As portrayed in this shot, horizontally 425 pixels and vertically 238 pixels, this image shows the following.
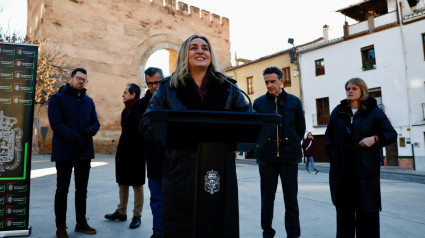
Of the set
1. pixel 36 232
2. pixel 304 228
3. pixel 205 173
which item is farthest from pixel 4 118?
pixel 304 228

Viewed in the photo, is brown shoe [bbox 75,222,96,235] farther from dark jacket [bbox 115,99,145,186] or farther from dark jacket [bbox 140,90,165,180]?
dark jacket [bbox 140,90,165,180]

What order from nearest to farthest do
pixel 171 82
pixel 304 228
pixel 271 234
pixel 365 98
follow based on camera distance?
pixel 171 82 < pixel 365 98 < pixel 271 234 < pixel 304 228

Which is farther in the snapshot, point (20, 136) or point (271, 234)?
point (20, 136)

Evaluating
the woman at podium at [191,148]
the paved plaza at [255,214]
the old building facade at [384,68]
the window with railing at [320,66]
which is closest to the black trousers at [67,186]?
the paved plaza at [255,214]

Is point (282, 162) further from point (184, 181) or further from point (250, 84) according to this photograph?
point (250, 84)

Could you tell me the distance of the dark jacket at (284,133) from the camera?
289 cm

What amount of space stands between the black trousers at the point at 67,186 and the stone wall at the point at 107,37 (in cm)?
1467

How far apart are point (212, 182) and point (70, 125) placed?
90.2 inches

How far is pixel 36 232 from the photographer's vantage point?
10.3 feet

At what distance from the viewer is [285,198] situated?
9.41 ft

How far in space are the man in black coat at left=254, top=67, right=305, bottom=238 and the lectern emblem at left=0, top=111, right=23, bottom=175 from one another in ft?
8.23

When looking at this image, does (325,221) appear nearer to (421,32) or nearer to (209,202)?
(209,202)

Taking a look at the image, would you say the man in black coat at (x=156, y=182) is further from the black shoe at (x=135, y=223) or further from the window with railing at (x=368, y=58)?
the window with railing at (x=368, y=58)

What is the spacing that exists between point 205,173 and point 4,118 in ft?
9.04
